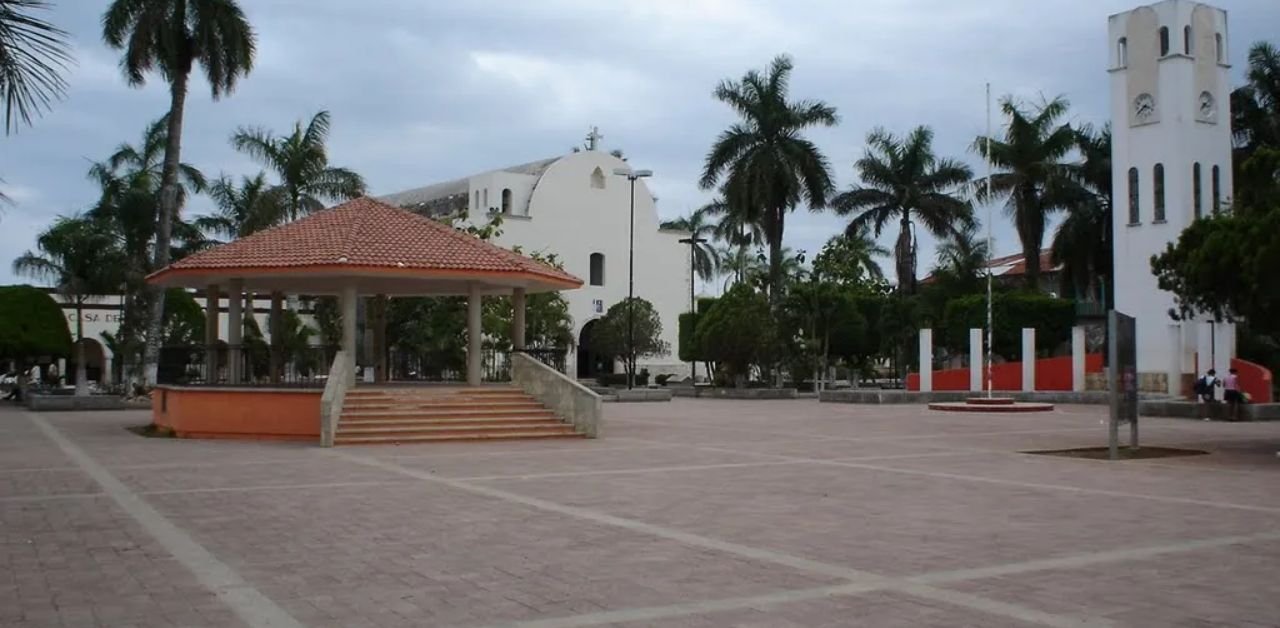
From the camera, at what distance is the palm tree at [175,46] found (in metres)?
33.2

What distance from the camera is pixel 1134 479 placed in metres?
15.1

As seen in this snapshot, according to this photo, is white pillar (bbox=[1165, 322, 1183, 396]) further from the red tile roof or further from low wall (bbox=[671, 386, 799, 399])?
the red tile roof

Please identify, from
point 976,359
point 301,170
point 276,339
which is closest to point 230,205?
point 301,170

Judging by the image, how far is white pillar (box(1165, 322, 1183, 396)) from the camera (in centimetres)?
3934

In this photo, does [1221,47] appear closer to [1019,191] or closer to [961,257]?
[1019,191]

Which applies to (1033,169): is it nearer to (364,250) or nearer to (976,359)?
(976,359)

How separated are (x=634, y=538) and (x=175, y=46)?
28.6 metres

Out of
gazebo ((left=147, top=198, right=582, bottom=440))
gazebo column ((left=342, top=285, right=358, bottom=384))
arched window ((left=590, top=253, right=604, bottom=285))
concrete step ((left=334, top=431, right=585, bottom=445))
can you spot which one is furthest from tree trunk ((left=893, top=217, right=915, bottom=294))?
gazebo column ((left=342, top=285, right=358, bottom=384))

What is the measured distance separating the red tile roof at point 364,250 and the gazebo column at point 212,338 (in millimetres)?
1368

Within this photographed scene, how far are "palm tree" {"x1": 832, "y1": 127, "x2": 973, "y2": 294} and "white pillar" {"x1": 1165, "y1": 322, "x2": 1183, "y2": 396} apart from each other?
16465 millimetres

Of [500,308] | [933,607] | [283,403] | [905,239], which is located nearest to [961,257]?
[905,239]

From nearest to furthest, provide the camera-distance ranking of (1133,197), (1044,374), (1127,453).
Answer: (1127,453), (1133,197), (1044,374)

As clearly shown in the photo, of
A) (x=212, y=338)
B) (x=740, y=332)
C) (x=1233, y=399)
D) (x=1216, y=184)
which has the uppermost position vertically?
(x=1216, y=184)

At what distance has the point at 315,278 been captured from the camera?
82.3 ft
